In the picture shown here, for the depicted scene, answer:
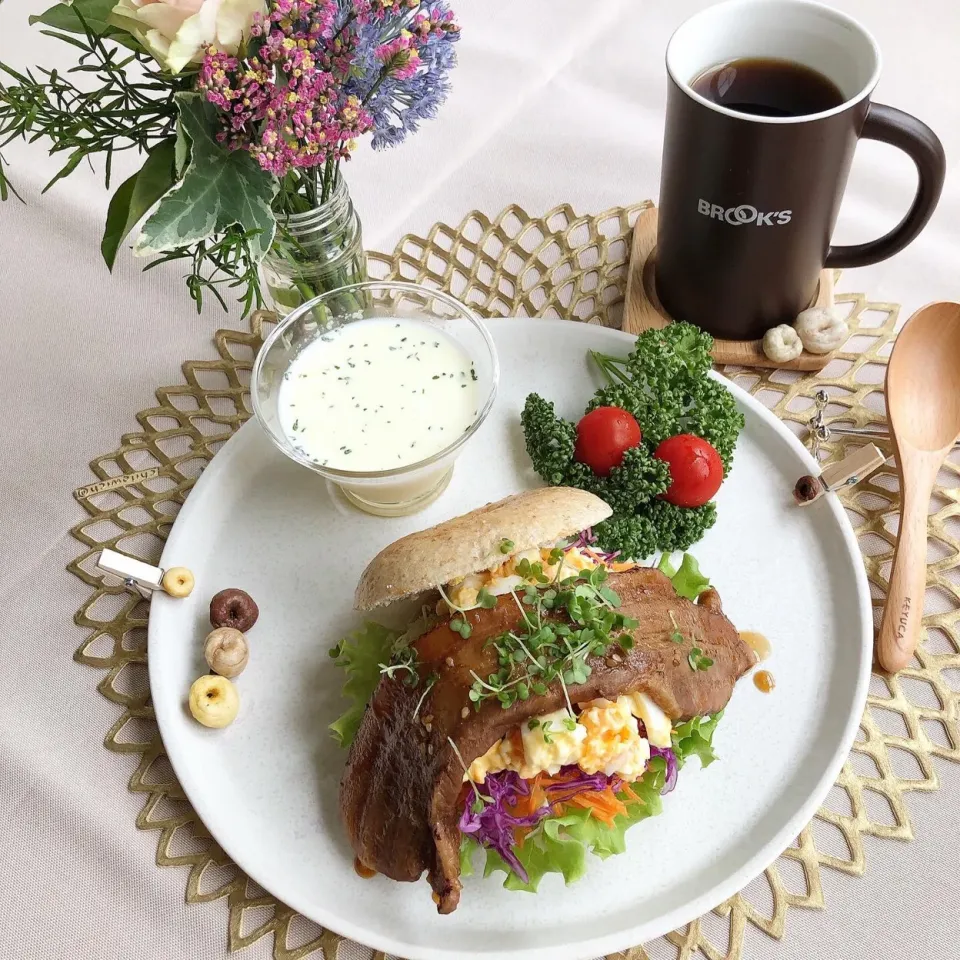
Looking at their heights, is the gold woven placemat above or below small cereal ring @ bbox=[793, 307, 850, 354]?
below

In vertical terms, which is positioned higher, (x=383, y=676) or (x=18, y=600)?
(x=383, y=676)

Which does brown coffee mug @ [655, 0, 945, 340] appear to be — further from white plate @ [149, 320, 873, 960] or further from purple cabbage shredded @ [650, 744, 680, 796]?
purple cabbage shredded @ [650, 744, 680, 796]

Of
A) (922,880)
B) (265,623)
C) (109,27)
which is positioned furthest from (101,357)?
(922,880)

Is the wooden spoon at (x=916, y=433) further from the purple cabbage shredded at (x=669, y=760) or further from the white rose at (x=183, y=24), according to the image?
the white rose at (x=183, y=24)

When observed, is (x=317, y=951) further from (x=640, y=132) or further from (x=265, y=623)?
(x=640, y=132)

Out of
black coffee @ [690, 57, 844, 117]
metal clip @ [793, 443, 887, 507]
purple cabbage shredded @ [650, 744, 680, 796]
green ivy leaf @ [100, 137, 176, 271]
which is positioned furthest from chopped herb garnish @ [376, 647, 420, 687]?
black coffee @ [690, 57, 844, 117]

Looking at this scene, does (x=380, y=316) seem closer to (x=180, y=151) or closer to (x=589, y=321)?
(x=589, y=321)
